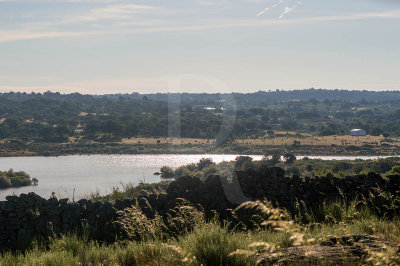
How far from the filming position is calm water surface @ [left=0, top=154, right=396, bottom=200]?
58.1 metres

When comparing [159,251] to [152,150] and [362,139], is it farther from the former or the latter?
[362,139]

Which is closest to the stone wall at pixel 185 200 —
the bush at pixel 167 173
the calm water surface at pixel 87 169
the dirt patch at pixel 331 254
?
the dirt patch at pixel 331 254

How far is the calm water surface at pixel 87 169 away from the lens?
58062 millimetres

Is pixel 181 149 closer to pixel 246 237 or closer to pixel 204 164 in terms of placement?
pixel 204 164

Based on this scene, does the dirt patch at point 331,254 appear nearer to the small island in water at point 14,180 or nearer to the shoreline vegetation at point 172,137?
the small island in water at point 14,180

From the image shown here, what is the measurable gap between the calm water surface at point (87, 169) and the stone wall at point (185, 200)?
4126 cm

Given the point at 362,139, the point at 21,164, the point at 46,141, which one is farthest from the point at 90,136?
the point at 362,139

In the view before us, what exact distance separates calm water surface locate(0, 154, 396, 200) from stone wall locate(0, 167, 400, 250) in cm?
4126

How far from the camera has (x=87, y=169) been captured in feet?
247

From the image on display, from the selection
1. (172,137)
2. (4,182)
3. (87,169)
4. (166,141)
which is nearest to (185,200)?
(4,182)

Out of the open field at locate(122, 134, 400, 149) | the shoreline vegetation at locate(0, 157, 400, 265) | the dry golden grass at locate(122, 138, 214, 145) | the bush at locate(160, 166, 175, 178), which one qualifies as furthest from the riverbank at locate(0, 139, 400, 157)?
the shoreline vegetation at locate(0, 157, 400, 265)

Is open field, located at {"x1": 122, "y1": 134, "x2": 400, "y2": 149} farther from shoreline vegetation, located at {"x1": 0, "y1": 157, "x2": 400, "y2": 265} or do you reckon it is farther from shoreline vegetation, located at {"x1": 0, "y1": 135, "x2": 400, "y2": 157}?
shoreline vegetation, located at {"x1": 0, "y1": 157, "x2": 400, "y2": 265}

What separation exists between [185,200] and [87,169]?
66495mm

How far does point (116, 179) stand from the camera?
63531mm
